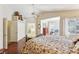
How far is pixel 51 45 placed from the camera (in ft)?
8.78

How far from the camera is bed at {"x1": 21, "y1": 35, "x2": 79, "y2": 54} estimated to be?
2619 mm

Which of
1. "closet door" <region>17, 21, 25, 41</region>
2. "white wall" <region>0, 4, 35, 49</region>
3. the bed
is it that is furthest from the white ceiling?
the bed

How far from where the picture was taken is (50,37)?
2.69 m

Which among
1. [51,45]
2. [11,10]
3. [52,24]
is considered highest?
[11,10]

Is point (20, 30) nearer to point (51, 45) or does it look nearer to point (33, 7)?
point (33, 7)

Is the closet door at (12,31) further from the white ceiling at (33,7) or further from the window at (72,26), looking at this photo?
the window at (72,26)

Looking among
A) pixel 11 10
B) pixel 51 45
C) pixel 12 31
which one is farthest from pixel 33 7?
pixel 51 45

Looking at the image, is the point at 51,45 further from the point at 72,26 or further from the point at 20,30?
the point at 20,30

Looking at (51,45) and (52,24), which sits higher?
(52,24)

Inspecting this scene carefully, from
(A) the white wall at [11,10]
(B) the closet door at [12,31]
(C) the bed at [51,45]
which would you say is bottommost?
(C) the bed at [51,45]

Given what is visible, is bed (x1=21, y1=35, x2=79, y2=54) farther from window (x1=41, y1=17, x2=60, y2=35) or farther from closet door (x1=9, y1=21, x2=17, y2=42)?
closet door (x1=9, y1=21, x2=17, y2=42)

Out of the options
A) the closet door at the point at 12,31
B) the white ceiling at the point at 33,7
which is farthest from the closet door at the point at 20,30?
the white ceiling at the point at 33,7

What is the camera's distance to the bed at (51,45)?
2.62 meters
